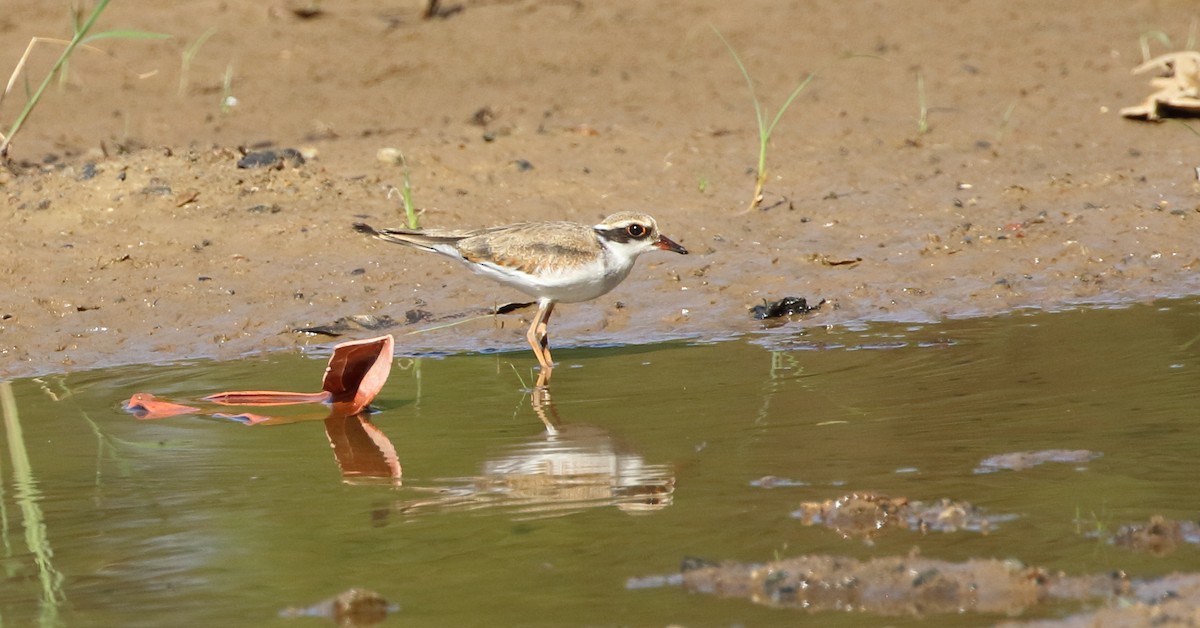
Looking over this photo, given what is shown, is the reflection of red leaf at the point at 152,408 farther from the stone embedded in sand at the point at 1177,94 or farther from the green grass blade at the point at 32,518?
the stone embedded in sand at the point at 1177,94

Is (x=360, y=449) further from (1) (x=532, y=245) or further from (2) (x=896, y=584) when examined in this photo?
(2) (x=896, y=584)

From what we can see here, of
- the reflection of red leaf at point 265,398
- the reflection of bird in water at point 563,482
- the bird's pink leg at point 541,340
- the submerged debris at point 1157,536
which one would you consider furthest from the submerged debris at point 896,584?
the bird's pink leg at point 541,340

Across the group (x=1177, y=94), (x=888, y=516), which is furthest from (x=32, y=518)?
(x=1177, y=94)

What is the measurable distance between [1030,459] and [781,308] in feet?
10.1

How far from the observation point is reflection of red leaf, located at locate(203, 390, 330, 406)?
6715 mm

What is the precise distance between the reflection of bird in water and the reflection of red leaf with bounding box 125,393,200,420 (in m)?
1.72

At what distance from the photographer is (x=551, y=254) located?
766 centimetres

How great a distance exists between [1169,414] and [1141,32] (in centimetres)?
868

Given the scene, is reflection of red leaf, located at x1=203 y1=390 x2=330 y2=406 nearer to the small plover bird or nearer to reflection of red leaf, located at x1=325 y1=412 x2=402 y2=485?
reflection of red leaf, located at x1=325 y1=412 x2=402 y2=485

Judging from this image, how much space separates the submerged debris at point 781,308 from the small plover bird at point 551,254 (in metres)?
0.56

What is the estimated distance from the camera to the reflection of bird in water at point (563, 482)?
195 inches

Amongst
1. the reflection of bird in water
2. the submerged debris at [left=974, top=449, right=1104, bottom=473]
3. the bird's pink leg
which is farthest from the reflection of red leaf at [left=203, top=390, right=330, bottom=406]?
the submerged debris at [left=974, top=449, right=1104, bottom=473]

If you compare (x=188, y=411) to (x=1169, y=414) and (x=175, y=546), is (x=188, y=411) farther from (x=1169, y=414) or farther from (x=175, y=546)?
(x=1169, y=414)

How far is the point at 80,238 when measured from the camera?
9211mm
